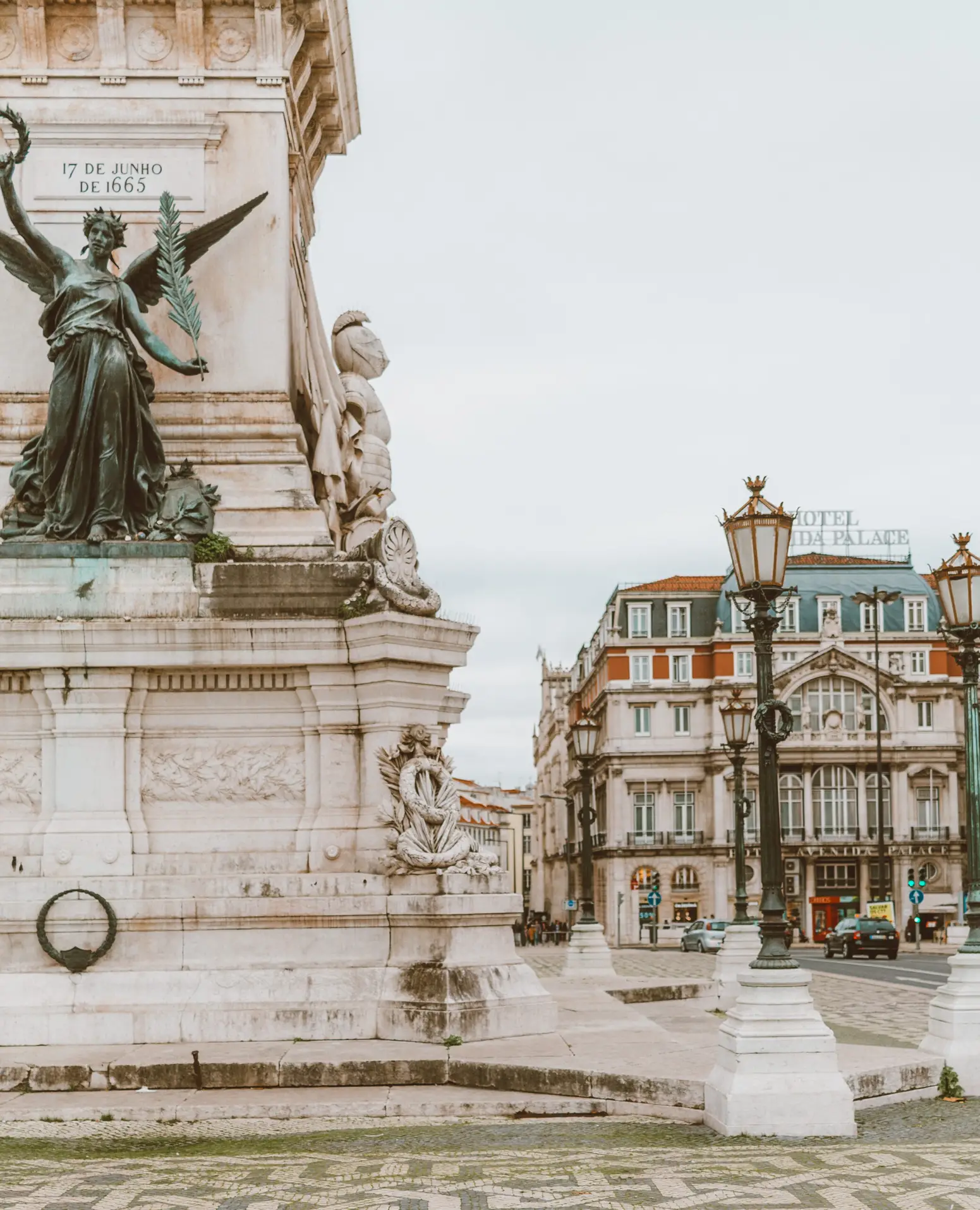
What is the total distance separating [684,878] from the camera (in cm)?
8731

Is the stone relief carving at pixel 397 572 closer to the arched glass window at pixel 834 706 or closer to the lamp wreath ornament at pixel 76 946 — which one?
the lamp wreath ornament at pixel 76 946

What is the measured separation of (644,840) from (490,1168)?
3158 inches

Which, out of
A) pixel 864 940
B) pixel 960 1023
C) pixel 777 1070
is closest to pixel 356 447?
pixel 960 1023

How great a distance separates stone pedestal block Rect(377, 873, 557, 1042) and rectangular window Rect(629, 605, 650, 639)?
7739cm

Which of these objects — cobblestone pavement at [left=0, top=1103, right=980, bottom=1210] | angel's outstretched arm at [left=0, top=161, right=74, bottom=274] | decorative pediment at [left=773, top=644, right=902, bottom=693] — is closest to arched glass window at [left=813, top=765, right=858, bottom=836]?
decorative pediment at [left=773, top=644, right=902, bottom=693]

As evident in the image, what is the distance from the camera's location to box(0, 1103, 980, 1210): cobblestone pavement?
8016 millimetres

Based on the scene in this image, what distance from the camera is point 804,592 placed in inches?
3467

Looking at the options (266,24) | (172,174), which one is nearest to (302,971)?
(172,174)

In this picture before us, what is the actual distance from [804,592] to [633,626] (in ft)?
30.2

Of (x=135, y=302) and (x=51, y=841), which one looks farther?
(x=135, y=302)

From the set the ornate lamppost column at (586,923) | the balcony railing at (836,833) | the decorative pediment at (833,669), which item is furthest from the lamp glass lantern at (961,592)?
the balcony railing at (836,833)

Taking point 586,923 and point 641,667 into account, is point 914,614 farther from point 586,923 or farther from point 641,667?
point 586,923

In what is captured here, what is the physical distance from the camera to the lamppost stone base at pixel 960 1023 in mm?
12023

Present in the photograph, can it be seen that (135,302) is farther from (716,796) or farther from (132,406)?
(716,796)
